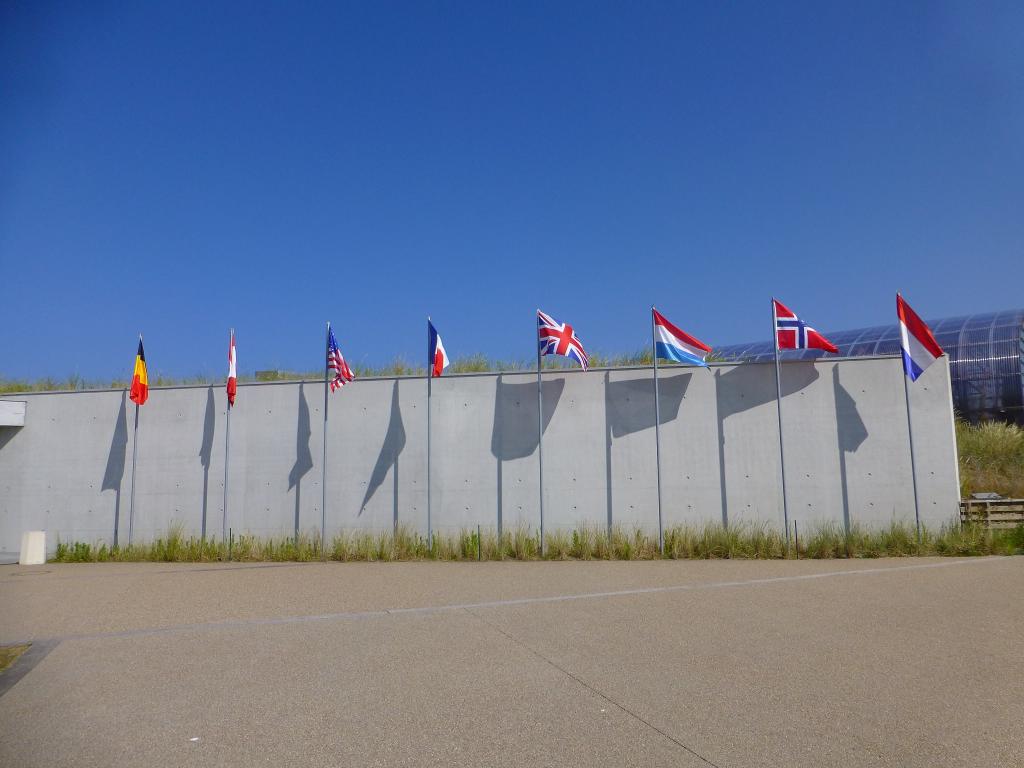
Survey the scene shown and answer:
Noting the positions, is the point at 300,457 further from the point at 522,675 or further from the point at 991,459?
Answer: the point at 991,459

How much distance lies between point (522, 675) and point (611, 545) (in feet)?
30.1

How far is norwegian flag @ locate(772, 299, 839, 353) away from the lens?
15.7 m

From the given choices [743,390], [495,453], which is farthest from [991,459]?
[495,453]

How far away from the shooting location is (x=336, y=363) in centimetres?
1653

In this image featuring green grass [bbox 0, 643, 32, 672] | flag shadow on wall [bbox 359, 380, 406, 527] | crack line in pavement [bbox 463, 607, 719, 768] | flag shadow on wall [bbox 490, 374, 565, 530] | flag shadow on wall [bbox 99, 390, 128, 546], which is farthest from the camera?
flag shadow on wall [bbox 99, 390, 128, 546]

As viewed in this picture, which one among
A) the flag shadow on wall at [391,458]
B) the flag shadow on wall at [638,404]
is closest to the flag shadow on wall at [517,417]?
the flag shadow on wall at [638,404]

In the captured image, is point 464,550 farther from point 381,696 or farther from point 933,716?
point 933,716

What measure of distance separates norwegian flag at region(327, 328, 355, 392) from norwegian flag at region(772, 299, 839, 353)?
347 inches

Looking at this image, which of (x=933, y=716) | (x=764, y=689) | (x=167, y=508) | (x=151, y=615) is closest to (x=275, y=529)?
(x=167, y=508)

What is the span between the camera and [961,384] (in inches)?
1248

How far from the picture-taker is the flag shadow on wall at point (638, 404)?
16438mm

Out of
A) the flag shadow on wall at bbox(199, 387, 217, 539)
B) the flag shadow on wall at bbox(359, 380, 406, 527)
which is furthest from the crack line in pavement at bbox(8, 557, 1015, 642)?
the flag shadow on wall at bbox(199, 387, 217, 539)

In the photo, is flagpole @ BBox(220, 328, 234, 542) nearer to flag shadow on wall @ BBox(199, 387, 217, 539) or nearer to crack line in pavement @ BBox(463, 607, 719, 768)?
flag shadow on wall @ BBox(199, 387, 217, 539)

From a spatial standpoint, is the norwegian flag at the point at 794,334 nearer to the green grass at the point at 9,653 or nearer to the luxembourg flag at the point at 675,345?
the luxembourg flag at the point at 675,345
